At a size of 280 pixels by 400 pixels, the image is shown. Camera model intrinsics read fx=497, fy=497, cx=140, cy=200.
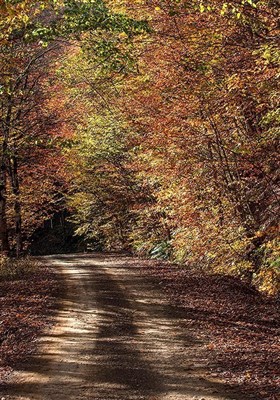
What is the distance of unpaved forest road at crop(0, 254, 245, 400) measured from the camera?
8.23 m

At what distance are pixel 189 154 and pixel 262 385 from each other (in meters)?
10.1

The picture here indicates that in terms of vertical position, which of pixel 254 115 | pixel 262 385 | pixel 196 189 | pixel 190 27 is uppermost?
pixel 190 27

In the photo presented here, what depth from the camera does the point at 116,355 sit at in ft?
33.2

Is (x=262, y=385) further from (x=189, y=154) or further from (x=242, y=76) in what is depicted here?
(x=189, y=154)

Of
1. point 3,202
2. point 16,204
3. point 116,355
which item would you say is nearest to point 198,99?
point 116,355

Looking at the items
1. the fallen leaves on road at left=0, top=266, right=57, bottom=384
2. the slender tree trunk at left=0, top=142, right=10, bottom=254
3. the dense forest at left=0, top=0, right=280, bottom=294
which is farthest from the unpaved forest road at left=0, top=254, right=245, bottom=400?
the slender tree trunk at left=0, top=142, right=10, bottom=254

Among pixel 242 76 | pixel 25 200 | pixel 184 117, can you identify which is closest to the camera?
pixel 242 76

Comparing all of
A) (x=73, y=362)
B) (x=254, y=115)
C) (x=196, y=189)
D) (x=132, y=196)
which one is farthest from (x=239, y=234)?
(x=132, y=196)

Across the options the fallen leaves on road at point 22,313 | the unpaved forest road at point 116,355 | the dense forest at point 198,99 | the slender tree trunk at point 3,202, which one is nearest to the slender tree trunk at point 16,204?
the slender tree trunk at point 3,202

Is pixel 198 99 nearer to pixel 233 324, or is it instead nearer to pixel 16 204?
pixel 233 324

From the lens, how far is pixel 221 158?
1655cm

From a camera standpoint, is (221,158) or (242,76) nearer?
(242,76)

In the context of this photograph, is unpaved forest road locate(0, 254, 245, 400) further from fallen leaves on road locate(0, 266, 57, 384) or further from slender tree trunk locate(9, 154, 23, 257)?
slender tree trunk locate(9, 154, 23, 257)

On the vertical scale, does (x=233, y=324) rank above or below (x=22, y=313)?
below
